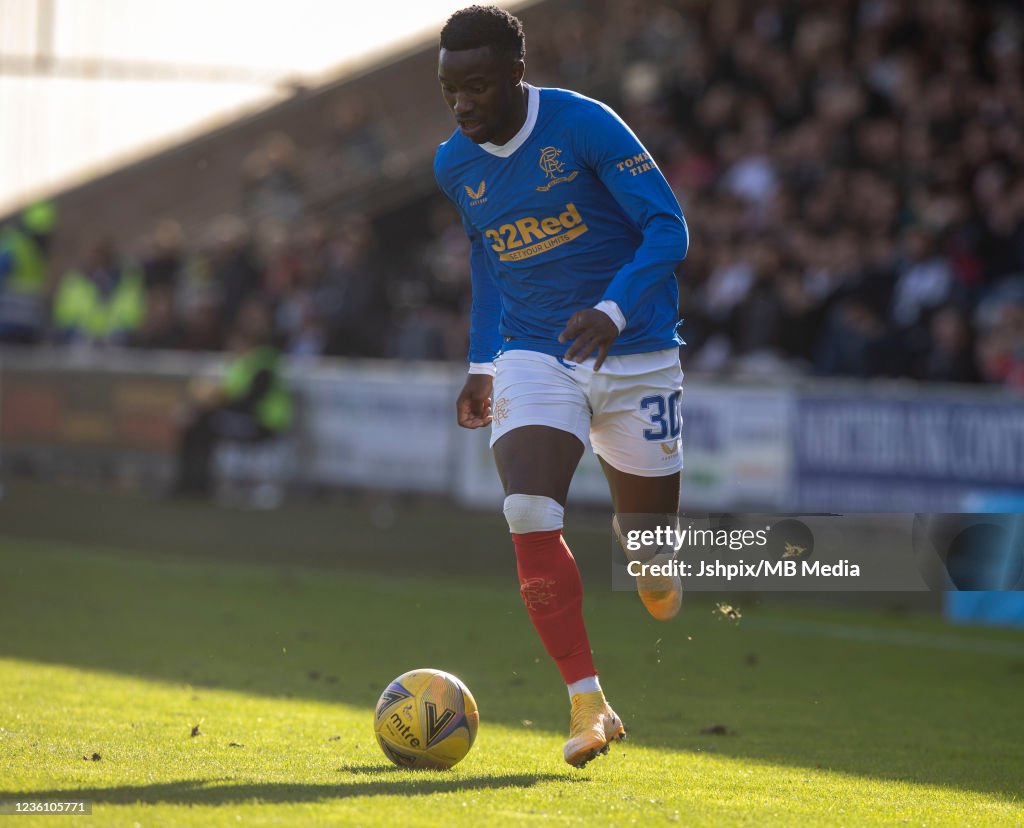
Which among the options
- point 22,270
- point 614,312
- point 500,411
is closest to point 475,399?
point 500,411

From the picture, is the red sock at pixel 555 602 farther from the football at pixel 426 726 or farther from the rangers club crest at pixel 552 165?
the rangers club crest at pixel 552 165

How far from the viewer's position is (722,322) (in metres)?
16.5

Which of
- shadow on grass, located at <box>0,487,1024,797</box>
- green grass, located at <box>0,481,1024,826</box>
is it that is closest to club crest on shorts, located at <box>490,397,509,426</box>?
green grass, located at <box>0,481,1024,826</box>

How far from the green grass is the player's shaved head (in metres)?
2.51

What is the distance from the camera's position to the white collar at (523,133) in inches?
238

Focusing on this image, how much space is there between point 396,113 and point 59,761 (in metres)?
23.3

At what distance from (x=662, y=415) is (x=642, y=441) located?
123 mm

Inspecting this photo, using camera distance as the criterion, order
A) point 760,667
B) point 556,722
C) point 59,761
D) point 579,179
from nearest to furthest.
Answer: point 59,761, point 579,179, point 556,722, point 760,667

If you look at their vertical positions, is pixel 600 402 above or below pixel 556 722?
above

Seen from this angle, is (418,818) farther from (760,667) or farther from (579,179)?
(760,667)

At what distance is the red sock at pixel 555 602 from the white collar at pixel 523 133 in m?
1.41

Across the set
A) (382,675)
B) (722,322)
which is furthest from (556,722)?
(722,322)

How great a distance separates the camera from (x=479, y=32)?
583 cm

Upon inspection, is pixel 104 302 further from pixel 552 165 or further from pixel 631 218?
pixel 631 218
